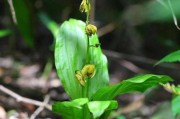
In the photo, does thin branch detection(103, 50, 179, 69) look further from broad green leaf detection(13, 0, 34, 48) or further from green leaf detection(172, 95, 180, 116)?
green leaf detection(172, 95, 180, 116)

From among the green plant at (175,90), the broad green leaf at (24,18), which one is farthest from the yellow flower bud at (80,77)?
the broad green leaf at (24,18)

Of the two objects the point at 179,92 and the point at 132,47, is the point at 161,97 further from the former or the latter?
the point at 179,92

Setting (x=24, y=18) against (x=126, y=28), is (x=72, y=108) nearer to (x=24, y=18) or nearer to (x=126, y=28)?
(x=24, y=18)

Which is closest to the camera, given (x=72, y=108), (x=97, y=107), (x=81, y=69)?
(x=97, y=107)

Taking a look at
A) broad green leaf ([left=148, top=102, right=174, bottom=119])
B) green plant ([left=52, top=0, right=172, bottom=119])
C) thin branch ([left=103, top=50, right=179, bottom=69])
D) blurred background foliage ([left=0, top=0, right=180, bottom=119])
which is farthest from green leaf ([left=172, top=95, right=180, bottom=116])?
thin branch ([left=103, top=50, right=179, bottom=69])

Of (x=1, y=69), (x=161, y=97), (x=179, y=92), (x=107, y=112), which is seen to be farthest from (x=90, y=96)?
(x=1, y=69)

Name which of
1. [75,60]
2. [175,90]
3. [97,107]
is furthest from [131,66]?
[97,107]

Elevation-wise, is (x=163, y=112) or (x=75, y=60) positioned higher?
(x=75, y=60)
